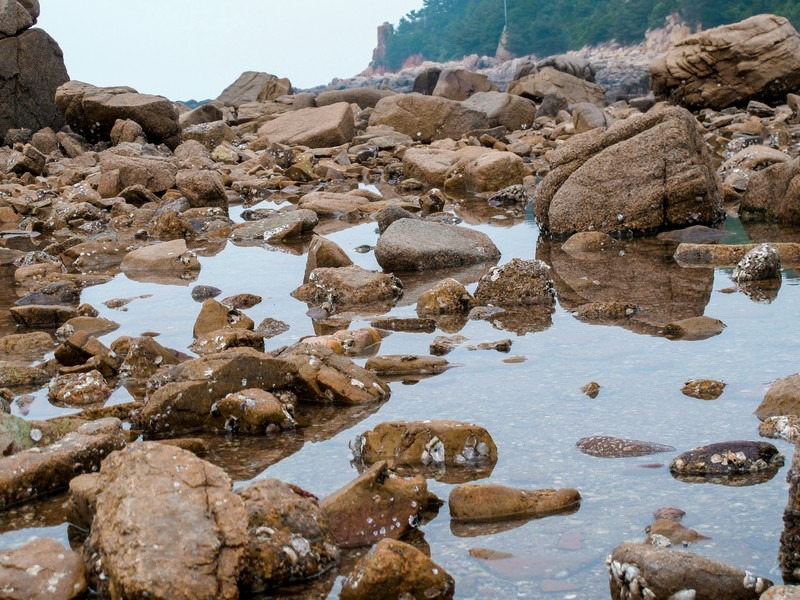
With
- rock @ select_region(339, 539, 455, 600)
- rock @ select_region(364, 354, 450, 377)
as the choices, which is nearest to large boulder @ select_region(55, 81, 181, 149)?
rock @ select_region(364, 354, 450, 377)

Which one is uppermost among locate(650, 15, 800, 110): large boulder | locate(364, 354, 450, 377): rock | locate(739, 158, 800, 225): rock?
locate(650, 15, 800, 110): large boulder

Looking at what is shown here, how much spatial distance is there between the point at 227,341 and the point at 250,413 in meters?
1.41

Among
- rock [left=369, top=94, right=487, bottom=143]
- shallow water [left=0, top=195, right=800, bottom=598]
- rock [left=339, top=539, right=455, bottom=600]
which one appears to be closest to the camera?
rock [left=339, top=539, right=455, bottom=600]

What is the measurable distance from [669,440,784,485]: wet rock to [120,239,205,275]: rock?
20.9 feet

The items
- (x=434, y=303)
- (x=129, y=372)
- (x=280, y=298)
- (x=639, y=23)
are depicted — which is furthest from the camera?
(x=639, y=23)

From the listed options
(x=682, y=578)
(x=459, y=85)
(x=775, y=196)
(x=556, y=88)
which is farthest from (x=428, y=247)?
(x=459, y=85)

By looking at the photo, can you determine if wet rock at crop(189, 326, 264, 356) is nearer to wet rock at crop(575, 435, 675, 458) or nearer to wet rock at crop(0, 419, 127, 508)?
wet rock at crop(0, 419, 127, 508)

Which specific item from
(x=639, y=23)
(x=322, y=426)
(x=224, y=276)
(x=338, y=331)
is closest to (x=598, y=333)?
(x=338, y=331)

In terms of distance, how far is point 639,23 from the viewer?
8106cm

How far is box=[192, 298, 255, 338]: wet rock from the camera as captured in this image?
22.0 feet

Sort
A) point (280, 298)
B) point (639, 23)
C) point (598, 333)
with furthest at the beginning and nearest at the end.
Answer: point (639, 23) < point (280, 298) < point (598, 333)

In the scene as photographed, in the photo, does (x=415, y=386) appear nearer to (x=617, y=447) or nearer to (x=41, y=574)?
(x=617, y=447)

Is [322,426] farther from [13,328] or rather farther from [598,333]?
[13,328]

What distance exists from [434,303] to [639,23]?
79296 millimetres
